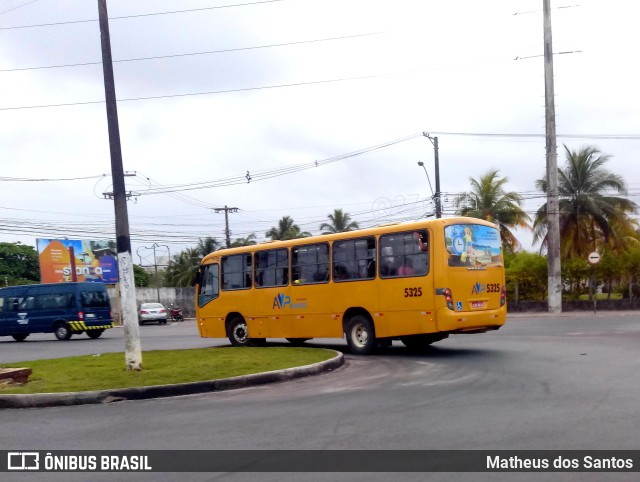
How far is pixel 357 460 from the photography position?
7039 millimetres

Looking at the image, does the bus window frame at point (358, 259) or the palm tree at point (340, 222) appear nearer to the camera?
the bus window frame at point (358, 259)

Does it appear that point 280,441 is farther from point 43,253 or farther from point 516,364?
point 43,253

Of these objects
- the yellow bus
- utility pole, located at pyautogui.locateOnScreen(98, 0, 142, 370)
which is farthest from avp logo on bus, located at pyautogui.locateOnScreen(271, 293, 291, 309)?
utility pole, located at pyautogui.locateOnScreen(98, 0, 142, 370)

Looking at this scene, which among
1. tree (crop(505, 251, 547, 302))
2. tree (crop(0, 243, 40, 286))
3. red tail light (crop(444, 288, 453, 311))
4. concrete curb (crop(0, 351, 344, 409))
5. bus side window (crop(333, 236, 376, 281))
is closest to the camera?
concrete curb (crop(0, 351, 344, 409))

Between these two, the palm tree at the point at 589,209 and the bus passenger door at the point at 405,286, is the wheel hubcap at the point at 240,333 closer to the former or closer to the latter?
the bus passenger door at the point at 405,286

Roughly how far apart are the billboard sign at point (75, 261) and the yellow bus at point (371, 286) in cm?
3870

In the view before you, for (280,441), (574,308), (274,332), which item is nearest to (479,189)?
(574,308)

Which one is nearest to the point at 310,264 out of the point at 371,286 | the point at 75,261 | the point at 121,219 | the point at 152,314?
the point at 371,286

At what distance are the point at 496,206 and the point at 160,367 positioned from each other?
34772mm

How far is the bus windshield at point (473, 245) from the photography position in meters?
16.2

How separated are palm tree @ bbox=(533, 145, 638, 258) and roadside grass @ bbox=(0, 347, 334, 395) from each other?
96.9ft

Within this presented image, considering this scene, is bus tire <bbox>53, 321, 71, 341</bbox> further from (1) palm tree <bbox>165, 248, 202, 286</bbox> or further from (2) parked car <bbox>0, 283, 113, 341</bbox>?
(1) palm tree <bbox>165, 248, 202, 286</bbox>

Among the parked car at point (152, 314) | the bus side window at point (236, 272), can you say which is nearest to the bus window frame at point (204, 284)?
the bus side window at point (236, 272)

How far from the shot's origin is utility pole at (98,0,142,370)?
45.1 ft
